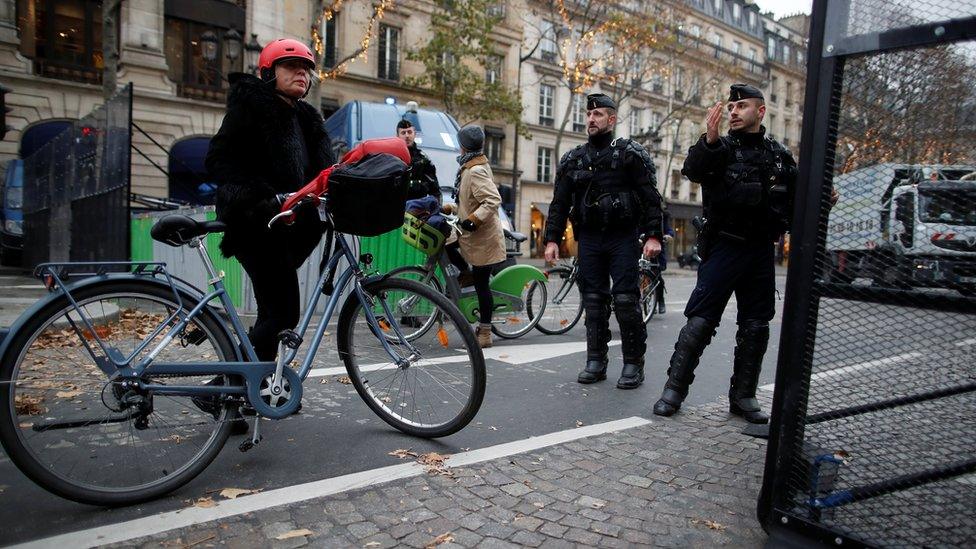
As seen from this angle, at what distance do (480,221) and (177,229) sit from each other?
3593 mm

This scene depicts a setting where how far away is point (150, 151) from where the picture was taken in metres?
23.6

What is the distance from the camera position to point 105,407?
2.77 metres

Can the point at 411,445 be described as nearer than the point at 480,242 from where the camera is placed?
Yes

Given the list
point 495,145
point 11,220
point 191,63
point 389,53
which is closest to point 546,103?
point 495,145

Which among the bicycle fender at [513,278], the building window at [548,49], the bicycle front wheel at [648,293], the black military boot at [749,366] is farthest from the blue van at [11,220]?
the building window at [548,49]

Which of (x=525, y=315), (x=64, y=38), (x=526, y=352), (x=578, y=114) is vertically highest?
(x=578, y=114)

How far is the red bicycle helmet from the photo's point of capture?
3.26 m

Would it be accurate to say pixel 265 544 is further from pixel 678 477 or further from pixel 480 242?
pixel 480 242

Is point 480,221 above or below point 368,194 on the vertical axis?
below

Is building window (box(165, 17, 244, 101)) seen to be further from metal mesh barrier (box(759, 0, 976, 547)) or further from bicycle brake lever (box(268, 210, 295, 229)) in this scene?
metal mesh barrier (box(759, 0, 976, 547))

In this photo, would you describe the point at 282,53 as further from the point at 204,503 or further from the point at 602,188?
the point at 602,188

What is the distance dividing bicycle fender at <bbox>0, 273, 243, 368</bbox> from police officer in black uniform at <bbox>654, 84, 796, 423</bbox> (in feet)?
8.72

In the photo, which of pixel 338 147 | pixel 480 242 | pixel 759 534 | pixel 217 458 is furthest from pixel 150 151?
pixel 759 534

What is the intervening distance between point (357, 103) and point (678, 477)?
11278 millimetres
